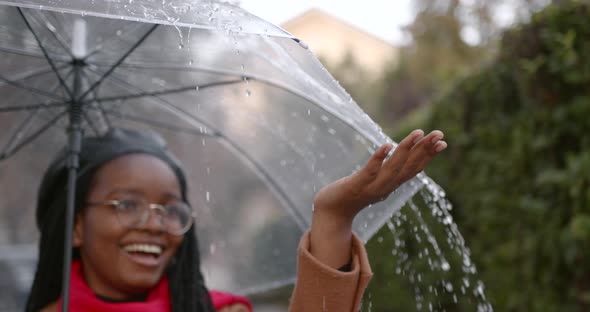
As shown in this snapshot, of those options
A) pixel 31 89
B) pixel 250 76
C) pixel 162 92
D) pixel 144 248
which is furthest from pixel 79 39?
pixel 144 248

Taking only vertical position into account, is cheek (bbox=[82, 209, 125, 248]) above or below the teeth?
above

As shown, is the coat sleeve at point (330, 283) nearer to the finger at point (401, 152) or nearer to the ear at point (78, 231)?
the finger at point (401, 152)

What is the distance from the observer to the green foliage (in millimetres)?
4133

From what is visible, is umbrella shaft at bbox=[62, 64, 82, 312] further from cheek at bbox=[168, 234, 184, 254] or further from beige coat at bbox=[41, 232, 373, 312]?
beige coat at bbox=[41, 232, 373, 312]

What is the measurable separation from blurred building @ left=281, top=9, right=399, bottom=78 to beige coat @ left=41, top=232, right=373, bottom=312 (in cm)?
3488

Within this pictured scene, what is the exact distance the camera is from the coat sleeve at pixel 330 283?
212 cm

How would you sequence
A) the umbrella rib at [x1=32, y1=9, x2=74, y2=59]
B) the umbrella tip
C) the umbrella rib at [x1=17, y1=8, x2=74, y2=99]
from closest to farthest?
the umbrella rib at [x1=17, y1=8, x2=74, y2=99], the umbrella rib at [x1=32, y1=9, x2=74, y2=59], the umbrella tip

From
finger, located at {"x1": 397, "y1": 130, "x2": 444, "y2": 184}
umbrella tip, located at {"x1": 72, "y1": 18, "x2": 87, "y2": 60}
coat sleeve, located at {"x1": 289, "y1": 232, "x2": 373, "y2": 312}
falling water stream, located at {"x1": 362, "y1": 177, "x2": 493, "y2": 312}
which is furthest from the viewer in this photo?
falling water stream, located at {"x1": 362, "y1": 177, "x2": 493, "y2": 312}

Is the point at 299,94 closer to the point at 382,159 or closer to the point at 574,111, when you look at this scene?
the point at 382,159

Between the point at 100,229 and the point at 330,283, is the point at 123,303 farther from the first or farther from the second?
the point at 330,283

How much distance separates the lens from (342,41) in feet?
Result: 129

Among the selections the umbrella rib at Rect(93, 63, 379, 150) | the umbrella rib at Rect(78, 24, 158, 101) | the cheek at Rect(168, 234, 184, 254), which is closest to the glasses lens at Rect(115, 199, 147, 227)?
the cheek at Rect(168, 234, 184, 254)

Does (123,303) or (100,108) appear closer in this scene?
(123,303)

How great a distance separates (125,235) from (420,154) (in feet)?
3.90
